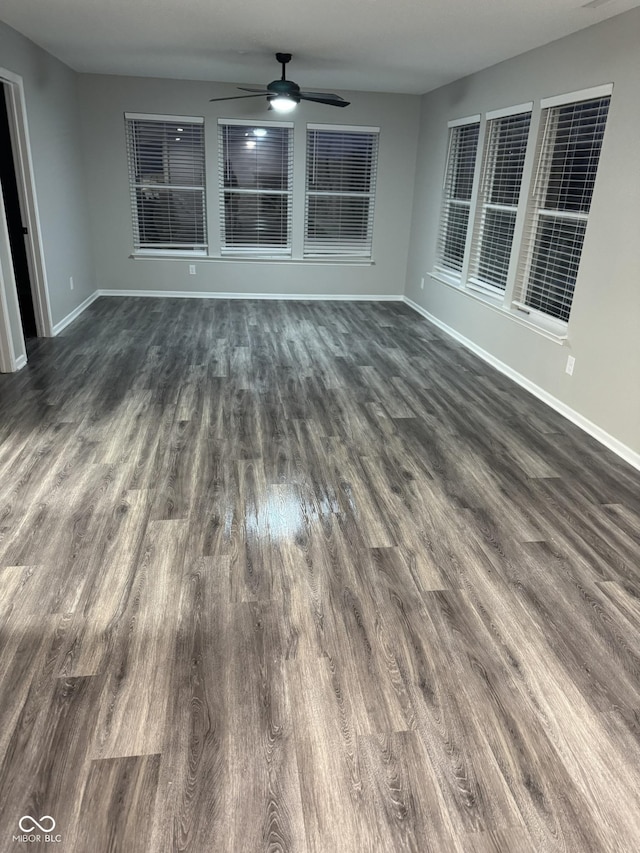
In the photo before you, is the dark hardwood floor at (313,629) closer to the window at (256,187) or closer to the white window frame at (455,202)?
the white window frame at (455,202)

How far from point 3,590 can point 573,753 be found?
2065 millimetres

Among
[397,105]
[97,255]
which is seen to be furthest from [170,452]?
[397,105]

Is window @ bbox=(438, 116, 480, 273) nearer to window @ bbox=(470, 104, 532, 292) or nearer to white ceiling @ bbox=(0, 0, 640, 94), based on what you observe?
window @ bbox=(470, 104, 532, 292)

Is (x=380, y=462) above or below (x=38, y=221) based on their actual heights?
below

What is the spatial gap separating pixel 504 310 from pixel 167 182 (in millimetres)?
4620

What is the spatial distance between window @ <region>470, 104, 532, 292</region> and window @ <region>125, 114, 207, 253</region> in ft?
11.8

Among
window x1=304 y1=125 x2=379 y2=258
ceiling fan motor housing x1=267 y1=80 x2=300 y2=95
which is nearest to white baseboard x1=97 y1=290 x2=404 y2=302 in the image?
window x1=304 y1=125 x2=379 y2=258

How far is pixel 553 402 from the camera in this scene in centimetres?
443

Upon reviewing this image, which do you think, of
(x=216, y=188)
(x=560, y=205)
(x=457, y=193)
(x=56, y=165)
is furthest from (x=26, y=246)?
(x=560, y=205)

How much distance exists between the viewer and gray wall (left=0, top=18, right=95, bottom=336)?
196 inches

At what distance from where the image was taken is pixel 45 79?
→ 17.8 ft

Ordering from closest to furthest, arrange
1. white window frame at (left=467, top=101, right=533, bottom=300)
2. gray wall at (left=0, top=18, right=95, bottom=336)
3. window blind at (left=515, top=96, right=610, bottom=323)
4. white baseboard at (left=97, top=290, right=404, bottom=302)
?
window blind at (left=515, top=96, right=610, bottom=323) → gray wall at (left=0, top=18, right=95, bottom=336) → white window frame at (left=467, top=101, right=533, bottom=300) → white baseboard at (left=97, top=290, right=404, bottom=302)

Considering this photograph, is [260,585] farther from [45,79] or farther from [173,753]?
[45,79]

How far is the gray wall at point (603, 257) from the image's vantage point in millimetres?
3551
